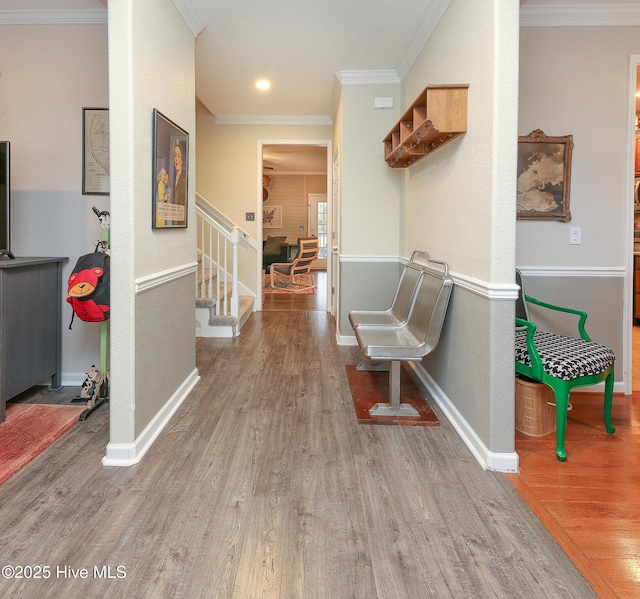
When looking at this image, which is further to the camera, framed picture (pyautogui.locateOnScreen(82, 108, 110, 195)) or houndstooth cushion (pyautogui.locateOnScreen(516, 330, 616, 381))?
framed picture (pyautogui.locateOnScreen(82, 108, 110, 195))

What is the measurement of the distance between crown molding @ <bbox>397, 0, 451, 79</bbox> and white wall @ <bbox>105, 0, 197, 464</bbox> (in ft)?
5.15

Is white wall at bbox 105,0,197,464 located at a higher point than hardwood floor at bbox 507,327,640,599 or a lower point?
higher

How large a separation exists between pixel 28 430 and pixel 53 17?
259 centimetres

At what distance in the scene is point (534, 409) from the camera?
8.78ft

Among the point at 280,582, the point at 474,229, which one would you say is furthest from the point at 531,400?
the point at 280,582

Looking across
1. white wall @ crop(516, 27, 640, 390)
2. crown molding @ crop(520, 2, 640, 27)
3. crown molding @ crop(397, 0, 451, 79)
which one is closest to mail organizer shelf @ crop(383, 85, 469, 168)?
crown molding @ crop(397, 0, 451, 79)

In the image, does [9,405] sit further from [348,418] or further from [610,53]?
[610,53]

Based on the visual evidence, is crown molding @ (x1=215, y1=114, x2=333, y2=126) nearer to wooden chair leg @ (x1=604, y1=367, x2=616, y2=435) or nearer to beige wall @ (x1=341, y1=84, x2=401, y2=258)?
beige wall @ (x1=341, y1=84, x2=401, y2=258)

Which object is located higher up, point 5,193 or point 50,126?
point 50,126

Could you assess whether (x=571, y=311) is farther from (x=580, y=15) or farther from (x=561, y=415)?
(x=580, y=15)

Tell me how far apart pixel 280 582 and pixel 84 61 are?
3299 mm

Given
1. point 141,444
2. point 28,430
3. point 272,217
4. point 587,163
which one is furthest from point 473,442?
point 272,217

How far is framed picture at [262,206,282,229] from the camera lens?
13195 millimetres

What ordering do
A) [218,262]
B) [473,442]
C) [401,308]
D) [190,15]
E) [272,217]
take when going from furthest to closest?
[272,217], [218,262], [401,308], [190,15], [473,442]
